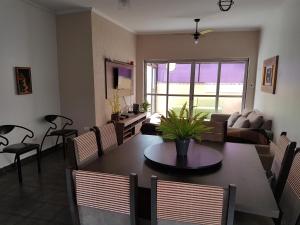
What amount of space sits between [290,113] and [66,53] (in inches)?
163

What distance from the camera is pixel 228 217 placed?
112 cm

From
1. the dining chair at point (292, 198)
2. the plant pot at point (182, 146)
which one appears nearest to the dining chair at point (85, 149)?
the plant pot at point (182, 146)

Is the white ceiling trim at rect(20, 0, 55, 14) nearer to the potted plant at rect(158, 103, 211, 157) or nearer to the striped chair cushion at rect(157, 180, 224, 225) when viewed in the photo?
the potted plant at rect(158, 103, 211, 157)

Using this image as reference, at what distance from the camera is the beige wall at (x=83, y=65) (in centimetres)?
425

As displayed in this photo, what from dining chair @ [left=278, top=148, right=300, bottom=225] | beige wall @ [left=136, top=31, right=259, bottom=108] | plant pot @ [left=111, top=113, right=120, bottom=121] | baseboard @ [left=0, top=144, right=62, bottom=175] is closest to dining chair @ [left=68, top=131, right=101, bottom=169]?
dining chair @ [left=278, top=148, right=300, bottom=225]

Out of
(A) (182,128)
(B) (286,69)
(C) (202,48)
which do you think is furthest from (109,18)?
(A) (182,128)

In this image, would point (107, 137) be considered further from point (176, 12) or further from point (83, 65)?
point (176, 12)

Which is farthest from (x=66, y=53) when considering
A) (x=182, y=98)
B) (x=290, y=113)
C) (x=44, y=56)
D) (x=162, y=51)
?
(x=290, y=113)

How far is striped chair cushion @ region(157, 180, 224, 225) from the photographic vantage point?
3.63 ft

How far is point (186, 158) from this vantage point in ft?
6.48

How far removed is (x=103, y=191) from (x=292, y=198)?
4.40 ft

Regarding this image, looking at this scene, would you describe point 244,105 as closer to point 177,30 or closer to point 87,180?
point 177,30

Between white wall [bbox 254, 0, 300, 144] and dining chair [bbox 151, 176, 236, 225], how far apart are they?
221 centimetres

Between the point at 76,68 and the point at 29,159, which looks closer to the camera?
the point at 29,159
